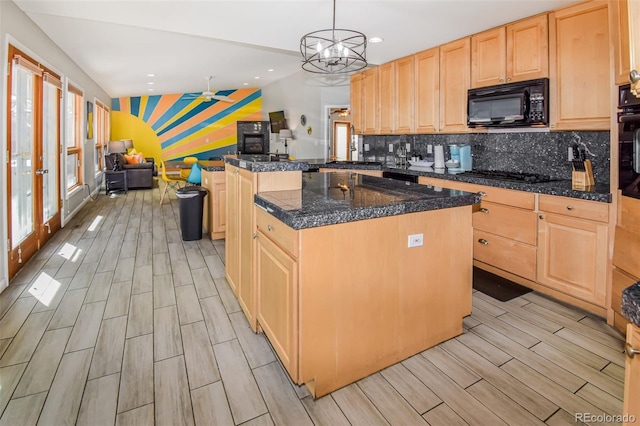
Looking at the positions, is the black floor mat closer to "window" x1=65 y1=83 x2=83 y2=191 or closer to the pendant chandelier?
the pendant chandelier

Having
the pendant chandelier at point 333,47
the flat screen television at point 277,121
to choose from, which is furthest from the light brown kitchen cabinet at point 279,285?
the flat screen television at point 277,121

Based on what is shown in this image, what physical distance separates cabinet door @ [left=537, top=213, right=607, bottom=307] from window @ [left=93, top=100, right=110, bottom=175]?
923 centimetres

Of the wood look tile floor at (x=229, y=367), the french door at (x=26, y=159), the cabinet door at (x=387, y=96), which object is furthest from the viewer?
the cabinet door at (x=387, y=96)

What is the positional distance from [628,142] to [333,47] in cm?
207

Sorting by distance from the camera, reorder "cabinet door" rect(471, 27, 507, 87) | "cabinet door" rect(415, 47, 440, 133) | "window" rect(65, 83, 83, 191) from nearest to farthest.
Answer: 1. "cabinet door" rect(471, 27, 507, 87)
2. "cabinet door" rect(415, 47, 440, 133)
3. "window" rect(65, 83, 83, 191)

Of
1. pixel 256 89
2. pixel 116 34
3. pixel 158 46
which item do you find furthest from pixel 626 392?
pixel 256 89

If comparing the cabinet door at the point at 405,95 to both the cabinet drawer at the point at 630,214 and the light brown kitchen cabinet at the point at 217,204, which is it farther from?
the cabinet drawer at the point at 630,214

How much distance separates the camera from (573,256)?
2.64m

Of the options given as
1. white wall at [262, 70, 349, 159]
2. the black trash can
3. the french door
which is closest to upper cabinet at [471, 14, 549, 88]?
the black trash can

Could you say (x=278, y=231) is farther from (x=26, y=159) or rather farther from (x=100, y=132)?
(x=100, y=132)

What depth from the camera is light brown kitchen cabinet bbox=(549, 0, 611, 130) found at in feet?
8.81

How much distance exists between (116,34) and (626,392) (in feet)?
19.8

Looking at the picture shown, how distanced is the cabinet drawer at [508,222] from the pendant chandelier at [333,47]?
170cm

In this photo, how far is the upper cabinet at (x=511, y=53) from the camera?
3086 millimetres
